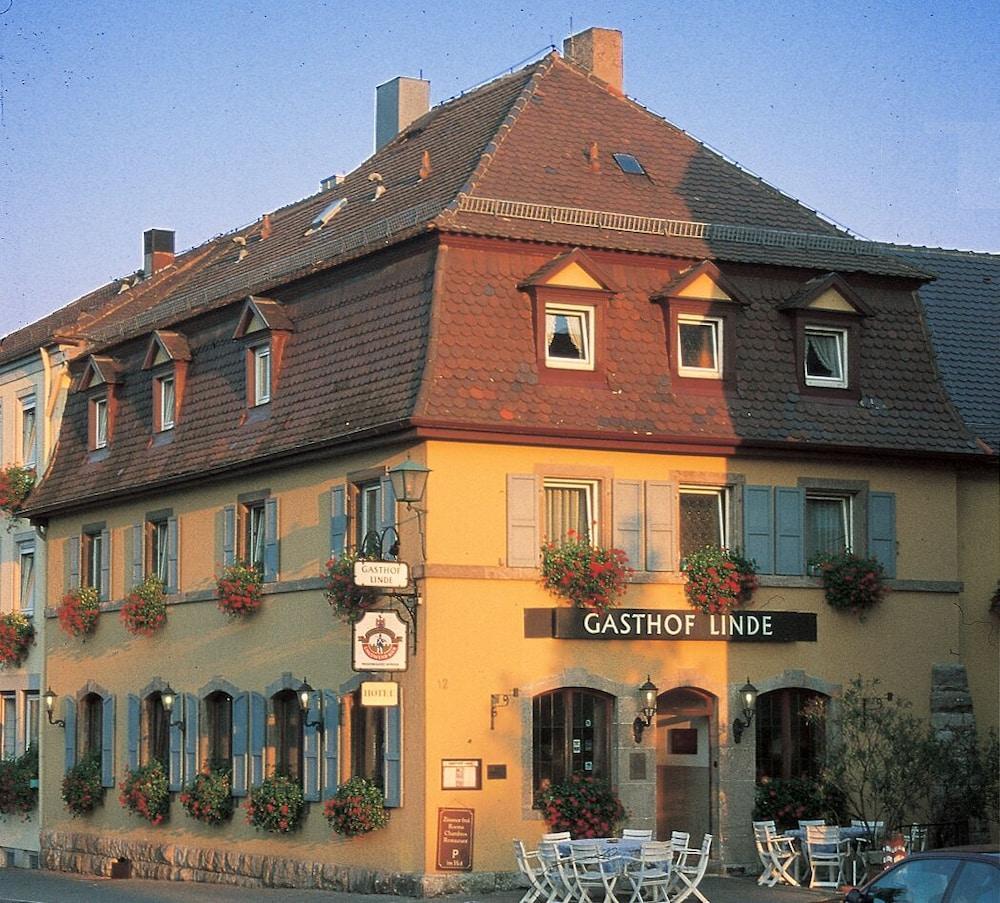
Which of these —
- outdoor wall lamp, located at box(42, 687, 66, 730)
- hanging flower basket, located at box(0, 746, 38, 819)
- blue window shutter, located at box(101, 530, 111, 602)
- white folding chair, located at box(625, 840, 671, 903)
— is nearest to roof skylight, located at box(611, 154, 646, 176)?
white folding chair, located at box(625, 840, 671, 903)

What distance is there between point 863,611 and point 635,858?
6.81 meters

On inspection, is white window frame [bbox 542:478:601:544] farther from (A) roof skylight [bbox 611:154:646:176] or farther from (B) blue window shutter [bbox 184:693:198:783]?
(B) blue window shutter [bbox 184:693:198:783]

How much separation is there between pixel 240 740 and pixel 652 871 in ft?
29.9

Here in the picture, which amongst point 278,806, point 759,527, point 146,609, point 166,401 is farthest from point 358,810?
point 166,401

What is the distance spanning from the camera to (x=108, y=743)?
35125 millimetres

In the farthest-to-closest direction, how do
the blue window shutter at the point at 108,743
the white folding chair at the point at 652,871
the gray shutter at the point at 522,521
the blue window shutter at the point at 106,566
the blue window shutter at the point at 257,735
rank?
the blue window shutter at the point at 106,566, the blue window shutter at the point at 108,743, the blue window shutter at the point at 257,735, the gray shutter at the point at 522,521, the white folding chair at the point at 652,871

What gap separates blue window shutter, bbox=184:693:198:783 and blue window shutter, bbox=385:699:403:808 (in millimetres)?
6344

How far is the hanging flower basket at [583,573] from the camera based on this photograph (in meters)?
26.7

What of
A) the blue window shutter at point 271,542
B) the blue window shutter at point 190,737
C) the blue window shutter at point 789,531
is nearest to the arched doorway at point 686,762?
the blue window shutter at point 789,531

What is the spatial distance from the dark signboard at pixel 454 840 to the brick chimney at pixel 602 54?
47.3ft

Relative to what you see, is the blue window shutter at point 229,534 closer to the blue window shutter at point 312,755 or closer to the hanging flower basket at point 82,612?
the blue window shutter at point 312,755

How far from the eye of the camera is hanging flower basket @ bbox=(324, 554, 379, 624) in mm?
26844

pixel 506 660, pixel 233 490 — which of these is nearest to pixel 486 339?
pixel 506 660

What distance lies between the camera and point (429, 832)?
84.8 ft
